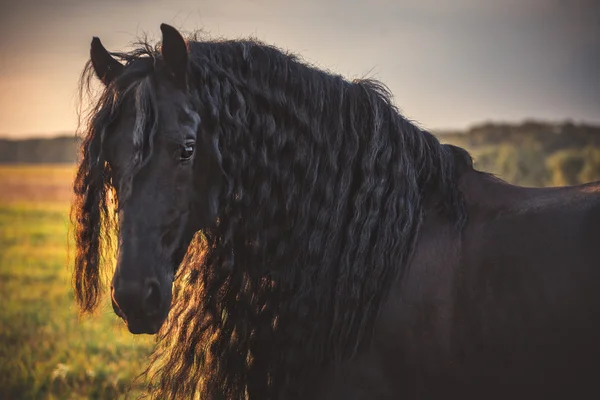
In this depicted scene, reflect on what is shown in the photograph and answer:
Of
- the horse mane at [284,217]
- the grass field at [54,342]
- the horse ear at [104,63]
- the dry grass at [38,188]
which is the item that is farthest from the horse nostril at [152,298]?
the dry grass at [38,188]

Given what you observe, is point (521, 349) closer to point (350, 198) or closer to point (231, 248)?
point (350, 198)

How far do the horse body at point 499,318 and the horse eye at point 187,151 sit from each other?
3.38 feet

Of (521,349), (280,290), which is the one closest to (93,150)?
(280,290)

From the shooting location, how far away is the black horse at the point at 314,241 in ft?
6.84

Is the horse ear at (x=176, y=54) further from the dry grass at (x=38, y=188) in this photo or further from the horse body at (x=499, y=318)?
the dry grass at (x=38, y=188)

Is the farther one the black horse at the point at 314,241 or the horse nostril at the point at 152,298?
the black horse at the point at 314,241

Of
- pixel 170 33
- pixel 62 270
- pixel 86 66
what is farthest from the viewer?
pixel 62 270

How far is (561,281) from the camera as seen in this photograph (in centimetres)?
215

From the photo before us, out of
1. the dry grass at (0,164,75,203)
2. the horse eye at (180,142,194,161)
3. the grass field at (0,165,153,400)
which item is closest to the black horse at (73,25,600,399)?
the horse eye at (180,142,194,161)

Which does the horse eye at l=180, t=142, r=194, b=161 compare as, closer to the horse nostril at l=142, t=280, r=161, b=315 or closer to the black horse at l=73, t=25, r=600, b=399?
the black horse at l=73, t=25, r=600, b=399

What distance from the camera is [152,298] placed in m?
1.96

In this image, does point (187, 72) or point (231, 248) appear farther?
point (231, 248)

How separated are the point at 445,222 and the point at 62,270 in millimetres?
10614

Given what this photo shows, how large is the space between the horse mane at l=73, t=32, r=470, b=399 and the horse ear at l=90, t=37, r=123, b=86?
7 centimetres
